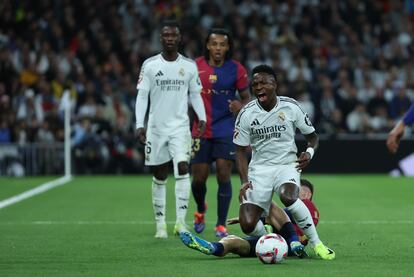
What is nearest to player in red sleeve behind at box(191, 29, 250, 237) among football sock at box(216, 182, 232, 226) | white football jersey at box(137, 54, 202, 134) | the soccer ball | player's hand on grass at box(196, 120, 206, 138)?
football sock at box(216, 182, 232, 226)

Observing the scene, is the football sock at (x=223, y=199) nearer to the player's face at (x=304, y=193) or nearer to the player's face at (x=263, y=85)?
the player's face at (x=304, y=193)

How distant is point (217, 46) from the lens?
1245cm

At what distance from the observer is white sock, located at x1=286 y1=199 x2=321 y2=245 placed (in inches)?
374

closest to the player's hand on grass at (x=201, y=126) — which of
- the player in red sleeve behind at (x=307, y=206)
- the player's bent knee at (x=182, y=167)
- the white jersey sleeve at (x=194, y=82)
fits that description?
the white jersey sleeve at (x=194, y=82)

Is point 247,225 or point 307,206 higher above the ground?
point 307,206

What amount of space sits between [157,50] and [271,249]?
18235mm

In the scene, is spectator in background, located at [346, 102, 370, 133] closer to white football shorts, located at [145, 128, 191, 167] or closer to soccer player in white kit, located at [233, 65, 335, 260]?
white football shorts, located at [145, 128, 191, 167]

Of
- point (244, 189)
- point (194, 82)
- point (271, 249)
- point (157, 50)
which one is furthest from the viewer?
point (157, 50)

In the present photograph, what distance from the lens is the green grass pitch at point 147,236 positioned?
8891 mm

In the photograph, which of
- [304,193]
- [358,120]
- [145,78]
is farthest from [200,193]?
[358,120]

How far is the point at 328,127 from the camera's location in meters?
24.8

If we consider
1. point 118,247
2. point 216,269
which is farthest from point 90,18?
point 216,269

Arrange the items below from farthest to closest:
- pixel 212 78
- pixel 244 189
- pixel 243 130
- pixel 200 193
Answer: pixel 200 193 < pixel 212 78 < pixel 243 130 < pixel 244 189

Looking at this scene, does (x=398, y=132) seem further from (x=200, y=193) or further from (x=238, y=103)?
(x=200, y=193)
